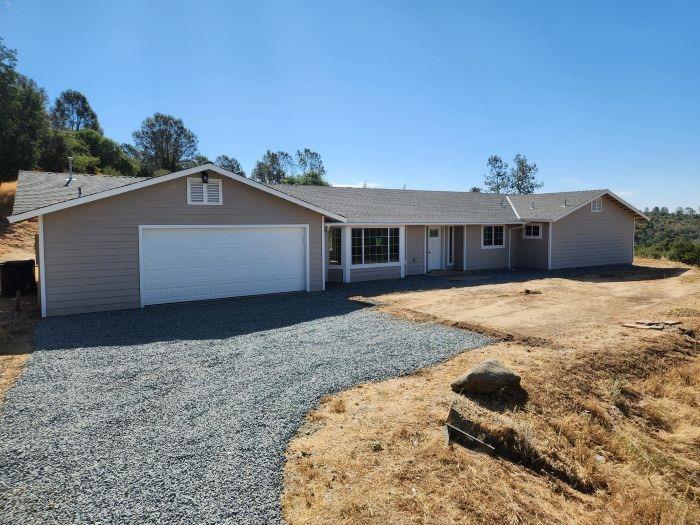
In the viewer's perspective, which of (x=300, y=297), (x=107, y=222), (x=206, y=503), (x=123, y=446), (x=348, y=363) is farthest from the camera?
(x=300, y=297)

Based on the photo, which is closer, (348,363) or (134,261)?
(348,363)

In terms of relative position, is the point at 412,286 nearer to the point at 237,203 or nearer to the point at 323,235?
the point at 323,235

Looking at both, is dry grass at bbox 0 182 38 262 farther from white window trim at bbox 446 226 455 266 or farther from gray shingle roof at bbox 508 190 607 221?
gray shingle roof at bbox 508 190 607 221

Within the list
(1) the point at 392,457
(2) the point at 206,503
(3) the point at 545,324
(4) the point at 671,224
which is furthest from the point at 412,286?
(4) the point at 671,224

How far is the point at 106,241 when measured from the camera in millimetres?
11047

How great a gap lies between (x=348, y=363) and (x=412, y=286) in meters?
8.95

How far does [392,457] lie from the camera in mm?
4578

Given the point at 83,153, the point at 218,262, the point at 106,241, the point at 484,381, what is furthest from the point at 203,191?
the point at 83,153

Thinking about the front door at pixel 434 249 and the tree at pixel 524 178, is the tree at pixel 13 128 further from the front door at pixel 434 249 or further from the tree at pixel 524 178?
the tree at pixel 524 178

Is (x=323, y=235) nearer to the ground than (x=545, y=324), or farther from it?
farther from it

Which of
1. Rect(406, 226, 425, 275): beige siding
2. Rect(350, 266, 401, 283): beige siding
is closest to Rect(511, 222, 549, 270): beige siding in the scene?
Rect(406, 226, 425, 275): beige siding

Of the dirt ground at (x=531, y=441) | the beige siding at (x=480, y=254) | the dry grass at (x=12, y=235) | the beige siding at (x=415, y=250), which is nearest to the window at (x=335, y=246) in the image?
the beige siding at (x=415, y=250)

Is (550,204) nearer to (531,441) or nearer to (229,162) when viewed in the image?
(531,441)

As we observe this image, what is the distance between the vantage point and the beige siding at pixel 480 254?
2070 cm
